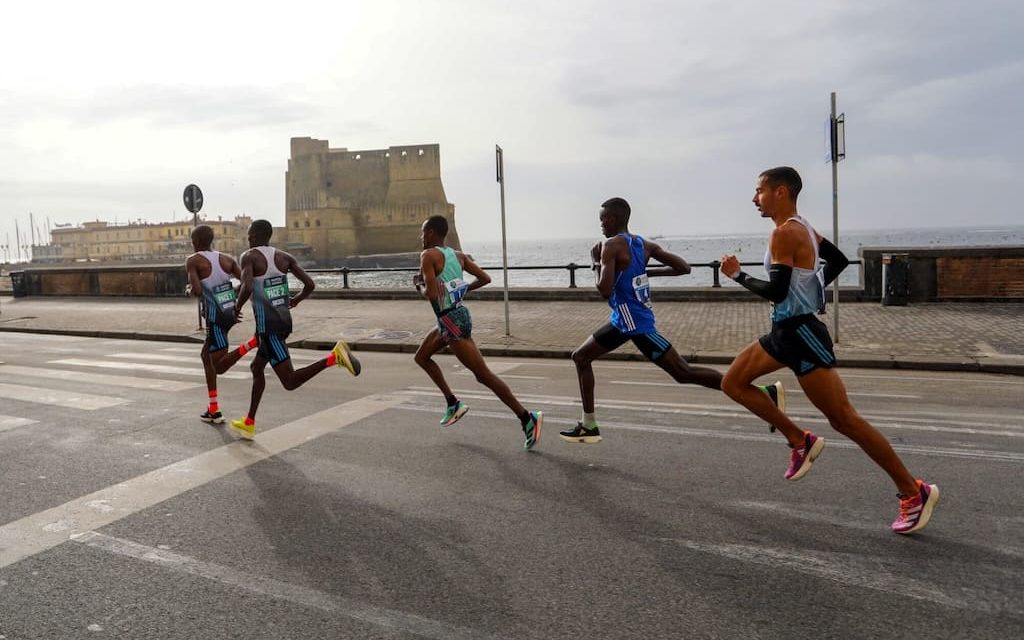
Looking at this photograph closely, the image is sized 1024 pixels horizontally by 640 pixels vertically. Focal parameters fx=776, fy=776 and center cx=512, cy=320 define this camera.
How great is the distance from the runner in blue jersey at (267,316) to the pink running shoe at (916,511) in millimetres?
4110

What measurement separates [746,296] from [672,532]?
1311cm

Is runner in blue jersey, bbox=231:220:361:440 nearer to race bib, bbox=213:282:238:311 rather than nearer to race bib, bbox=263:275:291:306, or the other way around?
race bib, bbox=263:275:291:306

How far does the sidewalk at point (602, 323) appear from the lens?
32.6 feet

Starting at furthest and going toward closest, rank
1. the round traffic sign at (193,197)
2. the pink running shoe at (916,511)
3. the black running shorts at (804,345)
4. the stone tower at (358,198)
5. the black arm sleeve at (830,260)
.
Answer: the stone tower at (358,198)
the round traffic sign at (193,197)
the black arm sleeve at (830,260)
the black running shorts at (804,345)
the pink running shoe at (916,511)

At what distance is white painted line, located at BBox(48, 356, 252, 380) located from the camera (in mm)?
9875

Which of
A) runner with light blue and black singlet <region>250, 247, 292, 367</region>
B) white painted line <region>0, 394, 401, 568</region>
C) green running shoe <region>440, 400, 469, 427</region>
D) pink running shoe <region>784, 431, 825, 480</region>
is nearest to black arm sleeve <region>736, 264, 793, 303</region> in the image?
pink running shoe <region>784, 431, 825, 480</region>

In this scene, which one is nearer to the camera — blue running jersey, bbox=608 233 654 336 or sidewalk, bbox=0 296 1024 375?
blue running jersey, bbox=608 233 654 336

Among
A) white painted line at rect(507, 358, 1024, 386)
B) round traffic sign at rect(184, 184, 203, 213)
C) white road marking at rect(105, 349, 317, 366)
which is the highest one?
round traffic sign at rect(184, 184, 203, 213)

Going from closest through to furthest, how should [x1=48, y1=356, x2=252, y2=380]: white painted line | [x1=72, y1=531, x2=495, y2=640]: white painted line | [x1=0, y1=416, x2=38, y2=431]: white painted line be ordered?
[x1=72, y1=531, x2=495, y2=640]: white painted line, [x1=0, y1=416, x2=38, y2=431]: white painted line, [x1=48, y1=356, x2=252, y2=380]: white painted line

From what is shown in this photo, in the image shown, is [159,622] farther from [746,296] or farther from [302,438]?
[746,296]

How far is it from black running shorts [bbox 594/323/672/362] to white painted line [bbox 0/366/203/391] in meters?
5.33

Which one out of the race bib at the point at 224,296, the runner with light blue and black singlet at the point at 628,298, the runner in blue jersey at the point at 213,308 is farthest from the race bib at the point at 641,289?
the race bib at the point at 224,296

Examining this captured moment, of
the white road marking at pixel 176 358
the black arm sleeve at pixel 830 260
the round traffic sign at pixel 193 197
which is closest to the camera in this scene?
the black arm sleeve at pixel 830 260

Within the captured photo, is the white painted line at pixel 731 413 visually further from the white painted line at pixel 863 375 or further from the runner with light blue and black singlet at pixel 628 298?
the white painted line at pixel 863 375
